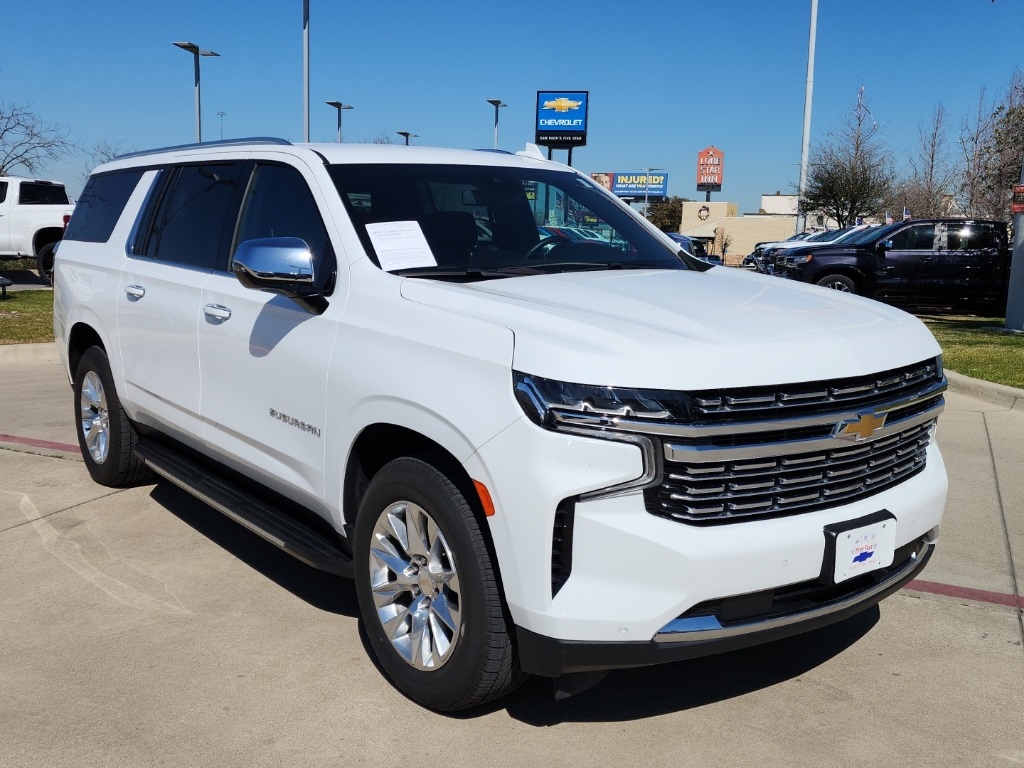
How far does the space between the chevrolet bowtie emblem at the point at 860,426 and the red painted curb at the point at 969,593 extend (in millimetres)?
1786

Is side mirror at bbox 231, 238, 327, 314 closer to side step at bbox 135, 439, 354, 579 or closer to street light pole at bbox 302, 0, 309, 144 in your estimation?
side step at bbox 135, 439, 354, 579

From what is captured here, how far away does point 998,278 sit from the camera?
678 inches

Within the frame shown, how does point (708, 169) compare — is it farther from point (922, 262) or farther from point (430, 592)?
point (430, 592)

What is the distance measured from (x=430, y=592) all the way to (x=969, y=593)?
2656 mm

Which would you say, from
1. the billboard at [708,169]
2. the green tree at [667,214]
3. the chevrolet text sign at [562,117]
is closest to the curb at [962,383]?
the chevrolet text sign at [562,117]

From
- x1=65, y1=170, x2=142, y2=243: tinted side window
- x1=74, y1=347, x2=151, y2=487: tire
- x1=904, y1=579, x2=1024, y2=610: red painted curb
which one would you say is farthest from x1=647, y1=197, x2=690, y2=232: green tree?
x1=904, y1=579, x2=1024, y2=610: red painted curb

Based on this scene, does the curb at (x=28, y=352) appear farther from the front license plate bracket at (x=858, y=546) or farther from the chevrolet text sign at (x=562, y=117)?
the chevrolet text sign at (x=562, y=117)

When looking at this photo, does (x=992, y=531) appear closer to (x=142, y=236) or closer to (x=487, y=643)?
(x=487, y=643)

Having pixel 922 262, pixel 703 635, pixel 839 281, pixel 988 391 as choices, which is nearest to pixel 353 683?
pixel 703 635

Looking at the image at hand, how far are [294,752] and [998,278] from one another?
17189 millimetres

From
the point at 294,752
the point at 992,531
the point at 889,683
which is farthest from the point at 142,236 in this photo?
the point at 992,531

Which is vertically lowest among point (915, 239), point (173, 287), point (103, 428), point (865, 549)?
point (103, 428)

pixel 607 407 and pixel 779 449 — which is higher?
pixel 607 407

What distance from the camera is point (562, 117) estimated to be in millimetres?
55438
